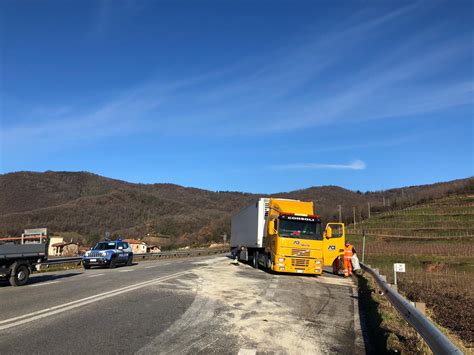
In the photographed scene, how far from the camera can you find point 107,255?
94.4ft

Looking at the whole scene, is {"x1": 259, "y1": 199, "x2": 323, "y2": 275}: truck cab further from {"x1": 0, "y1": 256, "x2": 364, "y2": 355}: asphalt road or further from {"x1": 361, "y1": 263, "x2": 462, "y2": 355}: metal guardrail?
{"x1": 361, "y1": 263, "x2": 462, "y2": 355}: metal guardrail

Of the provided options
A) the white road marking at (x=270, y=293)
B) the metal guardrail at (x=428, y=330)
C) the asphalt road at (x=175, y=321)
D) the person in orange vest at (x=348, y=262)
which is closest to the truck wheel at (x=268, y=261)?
the person in orange vest at (x=348, y=262)

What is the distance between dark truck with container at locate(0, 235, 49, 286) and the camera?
52.5 ft

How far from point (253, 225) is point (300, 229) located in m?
6.39

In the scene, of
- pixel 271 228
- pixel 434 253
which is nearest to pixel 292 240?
pixel 271 228

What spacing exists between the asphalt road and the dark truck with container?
2790mm

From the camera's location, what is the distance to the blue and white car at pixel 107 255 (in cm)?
2866

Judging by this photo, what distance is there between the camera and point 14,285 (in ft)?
52.5

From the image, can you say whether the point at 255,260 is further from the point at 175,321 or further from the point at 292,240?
the point at 175,321

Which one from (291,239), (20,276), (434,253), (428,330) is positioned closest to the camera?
(428,330)

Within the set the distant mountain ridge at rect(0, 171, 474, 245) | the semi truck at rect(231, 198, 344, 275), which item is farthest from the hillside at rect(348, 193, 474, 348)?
the distant mountain ridge at rect(0, 171, 474, 245)

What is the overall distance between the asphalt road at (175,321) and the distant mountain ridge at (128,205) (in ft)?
304

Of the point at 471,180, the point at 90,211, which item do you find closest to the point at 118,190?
the point at 90,211

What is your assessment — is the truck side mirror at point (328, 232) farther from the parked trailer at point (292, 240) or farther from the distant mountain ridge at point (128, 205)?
the distant mountain ridge at point (128, 205)
